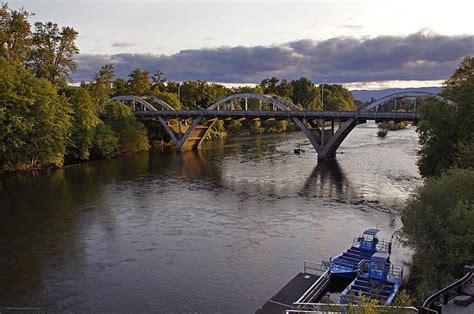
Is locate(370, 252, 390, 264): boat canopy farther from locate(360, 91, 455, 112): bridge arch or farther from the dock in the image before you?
locate(360, 91, 455, 112): bridge arch

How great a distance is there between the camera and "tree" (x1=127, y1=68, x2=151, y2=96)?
313 ft

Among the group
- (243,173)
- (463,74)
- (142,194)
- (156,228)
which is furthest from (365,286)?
(463,74)

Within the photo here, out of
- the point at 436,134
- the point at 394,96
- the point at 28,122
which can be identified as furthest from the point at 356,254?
the point at 28,122

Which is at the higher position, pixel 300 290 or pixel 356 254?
pixel 356 254

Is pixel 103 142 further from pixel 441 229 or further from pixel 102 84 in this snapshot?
pixel 441 229

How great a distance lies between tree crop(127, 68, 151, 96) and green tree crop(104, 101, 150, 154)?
2279 centimetres

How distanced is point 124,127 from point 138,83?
87.2ft

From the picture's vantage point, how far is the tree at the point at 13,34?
2157 inches

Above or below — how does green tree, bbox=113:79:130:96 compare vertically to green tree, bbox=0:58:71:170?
above

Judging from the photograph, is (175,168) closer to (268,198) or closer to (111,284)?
(268,198)

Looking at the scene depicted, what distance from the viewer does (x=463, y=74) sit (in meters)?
57.0

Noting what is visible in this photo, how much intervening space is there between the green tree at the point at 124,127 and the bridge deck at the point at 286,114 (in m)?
5.13

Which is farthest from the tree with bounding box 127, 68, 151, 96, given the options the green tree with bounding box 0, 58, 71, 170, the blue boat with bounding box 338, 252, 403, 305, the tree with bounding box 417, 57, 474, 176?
the blue boat with bounding box 338, 252, 403, 305

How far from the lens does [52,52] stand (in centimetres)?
6228
